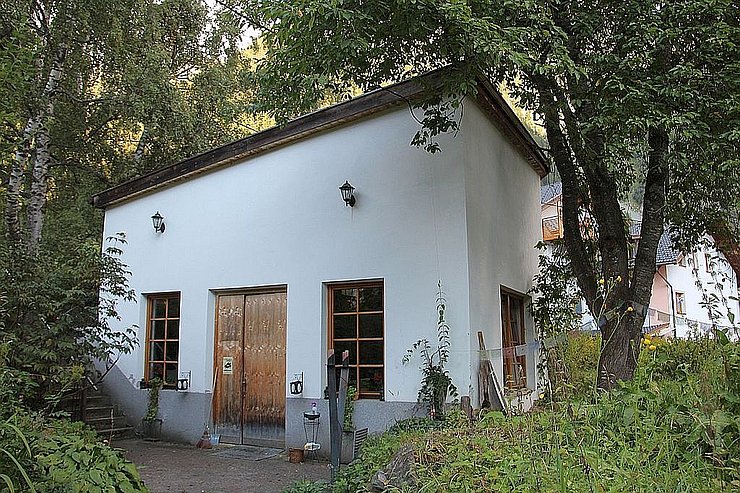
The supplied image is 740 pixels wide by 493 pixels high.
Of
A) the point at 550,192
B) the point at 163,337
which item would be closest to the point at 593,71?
the point at 163,337

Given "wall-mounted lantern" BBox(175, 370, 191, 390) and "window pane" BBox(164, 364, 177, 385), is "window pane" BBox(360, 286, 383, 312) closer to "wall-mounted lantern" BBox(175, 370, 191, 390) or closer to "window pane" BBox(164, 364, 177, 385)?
"wall-mounted lantern" BBox(175, 370, 191, 390)

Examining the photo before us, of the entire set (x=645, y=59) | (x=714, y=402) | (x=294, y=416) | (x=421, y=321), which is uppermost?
(x=645, y=59)

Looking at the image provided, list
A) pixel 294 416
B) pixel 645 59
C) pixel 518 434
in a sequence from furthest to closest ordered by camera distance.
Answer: pixel 294 416, pixel 645 59, pixel 518 434

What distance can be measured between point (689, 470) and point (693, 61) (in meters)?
4.00

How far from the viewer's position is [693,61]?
5.18 m

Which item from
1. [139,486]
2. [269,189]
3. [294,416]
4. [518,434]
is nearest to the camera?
[139,486]

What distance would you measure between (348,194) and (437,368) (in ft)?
7.27

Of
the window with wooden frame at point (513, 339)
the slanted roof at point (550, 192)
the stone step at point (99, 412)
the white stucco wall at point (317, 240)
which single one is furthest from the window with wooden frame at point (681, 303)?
the stone step at point (99, 412)

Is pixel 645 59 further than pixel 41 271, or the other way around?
pixel 41 271

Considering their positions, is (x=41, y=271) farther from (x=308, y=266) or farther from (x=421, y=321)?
(x=421, y=321)

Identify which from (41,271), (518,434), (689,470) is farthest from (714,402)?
(41,271)

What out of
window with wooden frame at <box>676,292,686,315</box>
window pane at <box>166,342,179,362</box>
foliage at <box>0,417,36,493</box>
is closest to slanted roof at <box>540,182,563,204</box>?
window with wooden frame at <box>676,292,686,315</box>

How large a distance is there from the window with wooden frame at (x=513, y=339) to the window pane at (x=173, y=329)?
4.41 metres

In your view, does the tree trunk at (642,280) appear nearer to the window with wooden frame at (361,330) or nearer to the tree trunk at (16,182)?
the window with wooden frame at (361,330)
